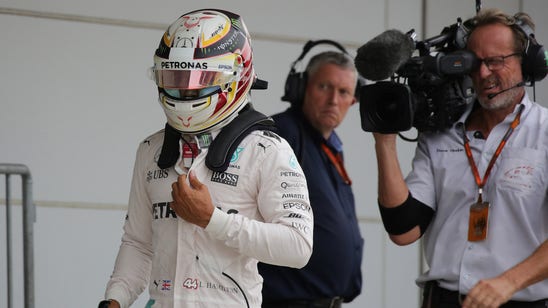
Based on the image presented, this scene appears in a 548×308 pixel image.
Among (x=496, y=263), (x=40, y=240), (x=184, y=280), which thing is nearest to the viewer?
(x=184, y=280)

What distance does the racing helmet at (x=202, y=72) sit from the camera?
10.7 ft

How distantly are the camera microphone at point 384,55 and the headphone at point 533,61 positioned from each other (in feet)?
1.51

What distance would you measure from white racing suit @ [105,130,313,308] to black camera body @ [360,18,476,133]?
60cm

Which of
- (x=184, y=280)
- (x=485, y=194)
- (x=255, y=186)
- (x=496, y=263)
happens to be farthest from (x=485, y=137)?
(x=184, y=280)

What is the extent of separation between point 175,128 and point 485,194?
1172mm

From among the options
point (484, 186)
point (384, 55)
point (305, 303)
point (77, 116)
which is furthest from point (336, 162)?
point (384, 55)

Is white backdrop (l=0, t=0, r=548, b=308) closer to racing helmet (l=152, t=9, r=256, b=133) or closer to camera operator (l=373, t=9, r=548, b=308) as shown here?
camera operator (l=373, t=9, r=548, b=308)

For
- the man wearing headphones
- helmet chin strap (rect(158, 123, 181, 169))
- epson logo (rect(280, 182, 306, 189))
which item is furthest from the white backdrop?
epson logo (rect(280, 182, 306, 189))

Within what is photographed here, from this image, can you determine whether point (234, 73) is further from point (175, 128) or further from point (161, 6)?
point (161, 6)

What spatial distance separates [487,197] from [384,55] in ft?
2.12

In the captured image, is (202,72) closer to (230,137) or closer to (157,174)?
(230,137)

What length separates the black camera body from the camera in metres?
3.79

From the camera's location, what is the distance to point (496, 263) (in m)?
3.76

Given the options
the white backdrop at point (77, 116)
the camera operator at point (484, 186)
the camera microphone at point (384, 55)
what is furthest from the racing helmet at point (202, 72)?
the white backdrop at point (77, 116)
